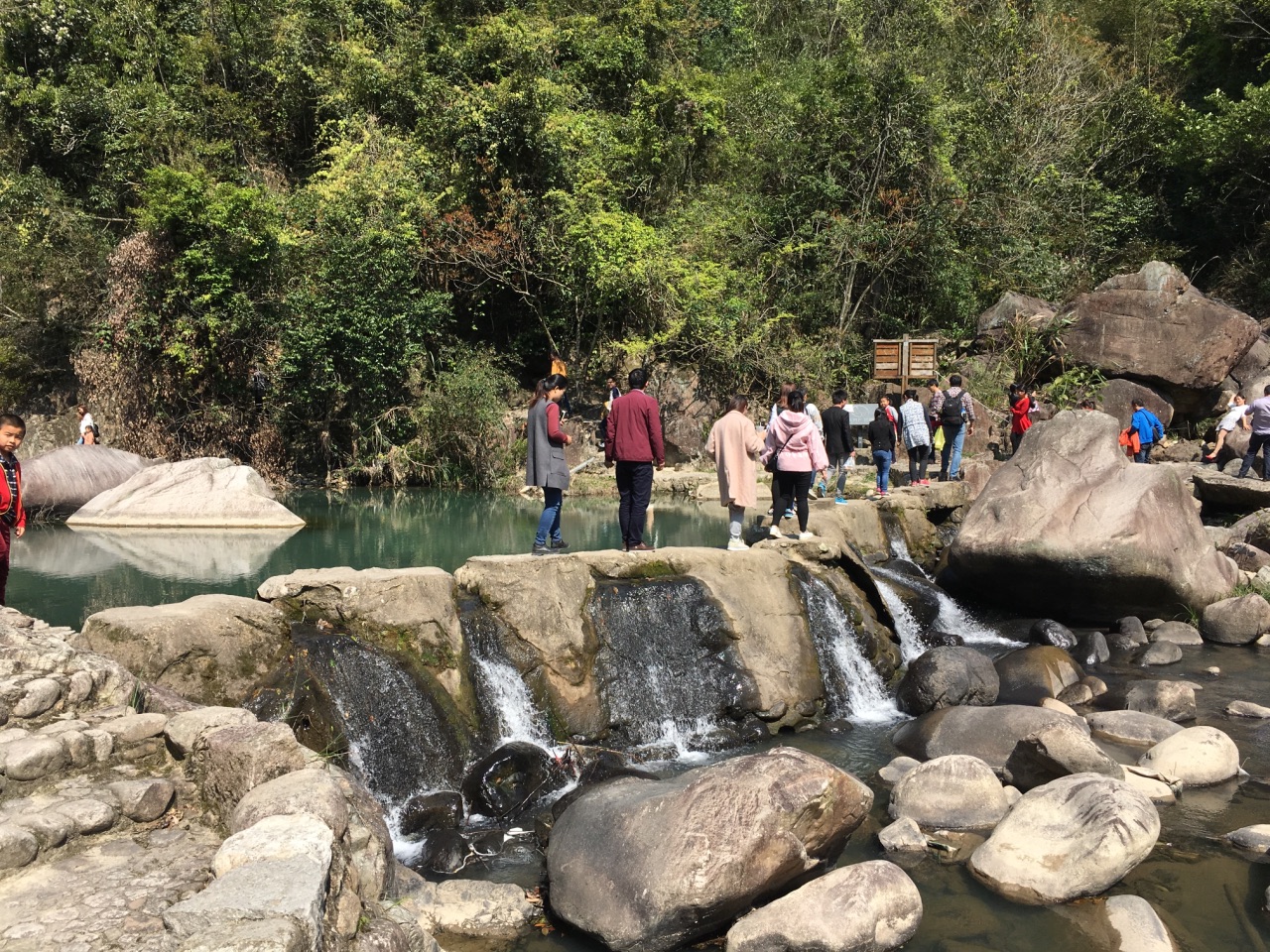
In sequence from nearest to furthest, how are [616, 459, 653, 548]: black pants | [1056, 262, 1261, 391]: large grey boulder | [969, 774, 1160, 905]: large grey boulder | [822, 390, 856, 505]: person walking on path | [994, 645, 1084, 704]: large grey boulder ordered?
[969, 774, 1160, 905]: large grey boulder
[616, 459, 653, 548]: black pants
[994, 645, 1084, 704]: large grey boulder
[822, 390, 856, 505]: person walking on path
[1056, 262, 1261, 391]: large grey boulder

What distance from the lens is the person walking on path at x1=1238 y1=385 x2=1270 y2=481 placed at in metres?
15.3

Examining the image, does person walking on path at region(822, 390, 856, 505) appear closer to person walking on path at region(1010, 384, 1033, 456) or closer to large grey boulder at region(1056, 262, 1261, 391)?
person walking on path at region(1010, 384, 1033, 456)

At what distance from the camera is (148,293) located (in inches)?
774

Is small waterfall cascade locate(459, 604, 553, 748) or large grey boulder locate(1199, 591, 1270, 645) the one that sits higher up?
small waterfall cascade locate(459, 604, 553, 748)

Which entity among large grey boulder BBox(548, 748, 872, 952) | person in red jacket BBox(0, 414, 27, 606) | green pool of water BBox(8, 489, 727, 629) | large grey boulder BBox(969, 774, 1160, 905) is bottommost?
large grey boulder BBox(969, 774, 1160, 905)

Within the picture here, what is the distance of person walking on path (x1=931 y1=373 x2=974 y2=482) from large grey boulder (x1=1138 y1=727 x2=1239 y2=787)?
841cm

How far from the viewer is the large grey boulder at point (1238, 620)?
37.1ft

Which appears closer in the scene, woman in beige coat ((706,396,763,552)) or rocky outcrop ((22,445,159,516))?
woman in beige coat ((706,396,763,552))

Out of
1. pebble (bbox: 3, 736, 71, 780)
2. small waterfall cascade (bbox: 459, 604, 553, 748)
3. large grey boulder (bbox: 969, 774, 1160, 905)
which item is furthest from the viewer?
small waterfall cascade (bbox: 459, 604, 553, 748)

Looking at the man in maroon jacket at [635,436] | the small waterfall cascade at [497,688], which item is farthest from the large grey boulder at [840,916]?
the man in maroon jacket at [635,436]

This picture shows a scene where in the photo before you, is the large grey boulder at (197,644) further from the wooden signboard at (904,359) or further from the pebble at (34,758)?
the wooden signboard at (904,359)

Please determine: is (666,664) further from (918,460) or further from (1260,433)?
(1260,433)

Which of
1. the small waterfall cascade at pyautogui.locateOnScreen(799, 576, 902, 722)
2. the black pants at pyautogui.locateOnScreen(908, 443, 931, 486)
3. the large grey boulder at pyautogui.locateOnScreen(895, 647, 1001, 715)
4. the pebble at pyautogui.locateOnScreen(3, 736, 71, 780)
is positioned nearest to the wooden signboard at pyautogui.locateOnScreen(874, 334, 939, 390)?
the black pants at pyautogui.locateOnScreen(908, 443, 931, 486)

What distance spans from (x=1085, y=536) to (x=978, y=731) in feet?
13.5
